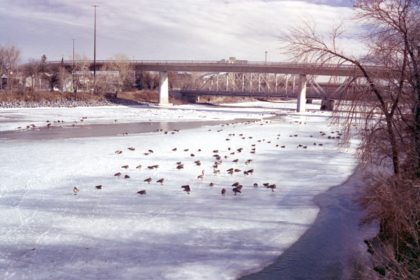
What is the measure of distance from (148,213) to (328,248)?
482 centimetres

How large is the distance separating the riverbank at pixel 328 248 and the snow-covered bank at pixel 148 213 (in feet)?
1.06

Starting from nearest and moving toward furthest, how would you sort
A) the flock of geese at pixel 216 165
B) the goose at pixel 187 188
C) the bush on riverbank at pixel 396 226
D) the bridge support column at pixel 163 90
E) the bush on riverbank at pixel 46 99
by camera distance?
Answer: the bush on riverbank at pixel 396 226
the goose at pixel 187 188
the flock of geese at pixel 216 165
the bush on riverbank at pixel 46 99
the bridge support column at pixel 163 90

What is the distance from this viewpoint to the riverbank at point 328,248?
9.60m

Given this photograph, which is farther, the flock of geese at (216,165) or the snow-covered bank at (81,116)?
the snow-covered bank at (81,116)

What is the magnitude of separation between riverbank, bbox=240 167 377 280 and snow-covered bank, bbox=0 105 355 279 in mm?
324

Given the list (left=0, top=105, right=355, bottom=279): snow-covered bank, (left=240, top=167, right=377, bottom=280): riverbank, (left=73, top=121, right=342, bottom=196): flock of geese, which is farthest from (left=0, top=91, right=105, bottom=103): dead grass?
(left=240, top=167, right=377, bottom=280): riverbank

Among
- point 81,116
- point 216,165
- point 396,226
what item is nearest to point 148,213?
point 396,226

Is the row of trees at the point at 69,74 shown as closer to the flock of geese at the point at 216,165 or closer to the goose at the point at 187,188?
the flock of geese at the point at 216,165

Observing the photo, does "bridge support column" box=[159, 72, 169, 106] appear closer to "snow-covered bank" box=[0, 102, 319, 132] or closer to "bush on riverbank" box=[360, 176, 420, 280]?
"snow-covered bank" box=[0, 102, 319, 132]

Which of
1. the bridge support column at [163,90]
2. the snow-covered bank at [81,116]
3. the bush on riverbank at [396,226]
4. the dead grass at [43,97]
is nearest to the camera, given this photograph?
the bush on riverbank at [396,226]

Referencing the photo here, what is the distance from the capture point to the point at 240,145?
1153 inches

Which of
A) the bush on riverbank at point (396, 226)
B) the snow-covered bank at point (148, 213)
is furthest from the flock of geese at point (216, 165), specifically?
the bush on riverbank at point (396, 226)

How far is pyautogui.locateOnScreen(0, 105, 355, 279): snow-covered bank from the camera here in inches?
375

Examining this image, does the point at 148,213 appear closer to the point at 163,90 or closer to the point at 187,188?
the point at 187,188
